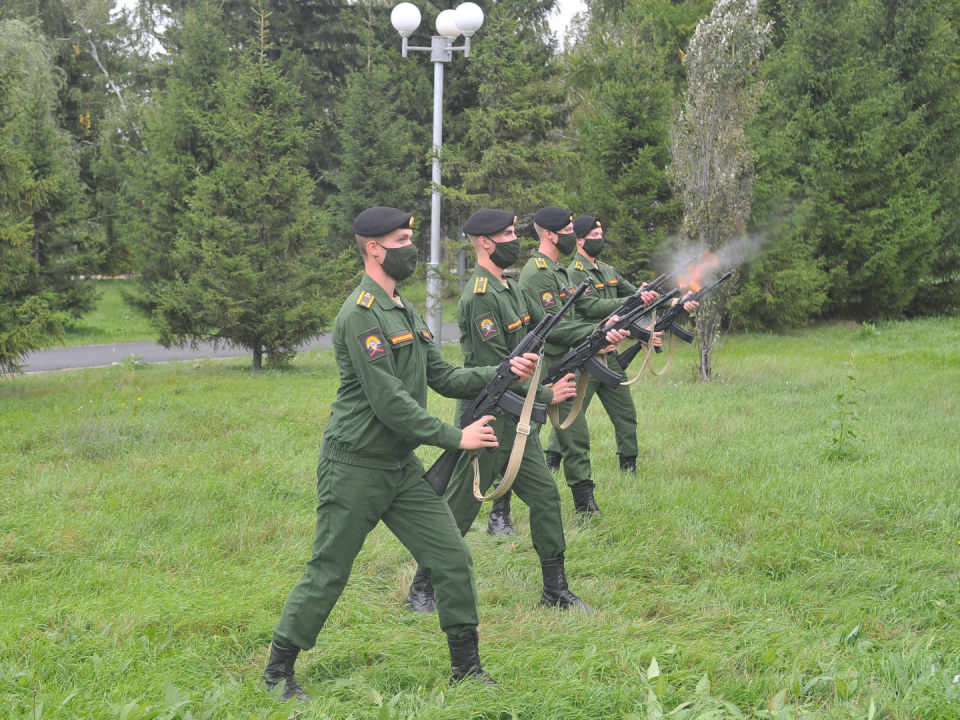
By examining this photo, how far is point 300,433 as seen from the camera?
935 centimetres

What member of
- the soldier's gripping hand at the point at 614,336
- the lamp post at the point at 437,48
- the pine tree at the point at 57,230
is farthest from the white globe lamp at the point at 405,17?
the soldier's gripping hand at the point at 614,336

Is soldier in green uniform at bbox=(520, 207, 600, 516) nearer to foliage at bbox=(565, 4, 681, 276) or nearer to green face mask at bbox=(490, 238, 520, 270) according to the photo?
green face mask at bbox=(490, 238, 520, 270)

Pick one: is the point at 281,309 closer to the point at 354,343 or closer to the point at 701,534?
the point at 701,534

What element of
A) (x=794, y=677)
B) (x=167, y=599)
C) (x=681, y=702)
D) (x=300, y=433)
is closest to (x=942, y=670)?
(x=794, y=677)

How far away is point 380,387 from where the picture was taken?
3.76m

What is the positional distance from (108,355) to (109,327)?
5.63 metres

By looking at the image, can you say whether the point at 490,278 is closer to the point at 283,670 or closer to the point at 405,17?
the point at 283,670

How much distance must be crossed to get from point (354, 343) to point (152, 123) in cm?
1771

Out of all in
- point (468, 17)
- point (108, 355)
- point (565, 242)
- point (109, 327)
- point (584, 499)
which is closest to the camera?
point (565, 242)

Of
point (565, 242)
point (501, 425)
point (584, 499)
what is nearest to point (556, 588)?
point (501, 425)

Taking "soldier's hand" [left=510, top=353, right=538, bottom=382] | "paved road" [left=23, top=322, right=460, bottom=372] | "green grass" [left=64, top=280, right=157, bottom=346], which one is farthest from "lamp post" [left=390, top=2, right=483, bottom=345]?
"soldier's hand" [left=510, top=353, right=538, bottom=382]

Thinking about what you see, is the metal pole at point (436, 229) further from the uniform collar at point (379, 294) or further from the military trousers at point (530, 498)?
the uniform collar at point (379, 294)

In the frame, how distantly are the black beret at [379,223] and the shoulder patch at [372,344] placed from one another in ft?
1.69

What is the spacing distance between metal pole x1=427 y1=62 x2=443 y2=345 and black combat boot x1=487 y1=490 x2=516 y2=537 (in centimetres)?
798
